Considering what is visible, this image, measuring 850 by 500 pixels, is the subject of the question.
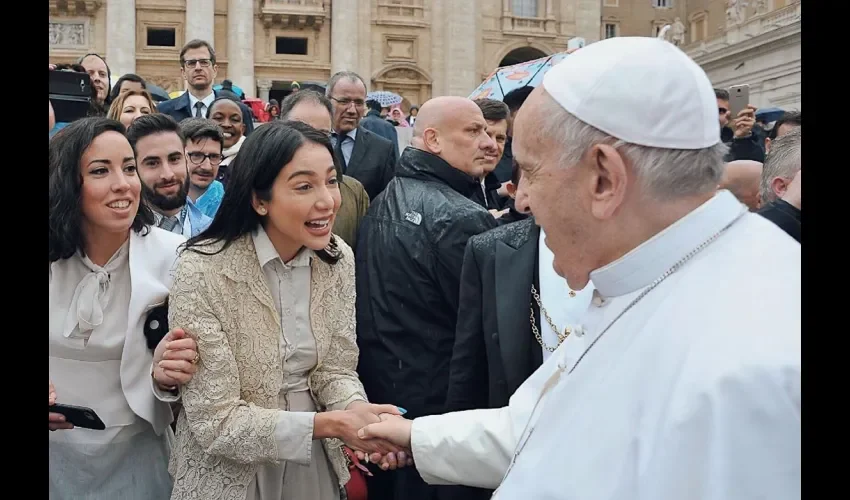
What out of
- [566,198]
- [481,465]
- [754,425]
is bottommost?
[481,465]

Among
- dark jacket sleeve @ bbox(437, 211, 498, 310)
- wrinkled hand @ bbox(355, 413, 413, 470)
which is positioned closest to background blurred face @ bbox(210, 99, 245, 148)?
dark jacket sleeve @ bbox(437, 211, 498, 310)

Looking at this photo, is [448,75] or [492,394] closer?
[492,394]

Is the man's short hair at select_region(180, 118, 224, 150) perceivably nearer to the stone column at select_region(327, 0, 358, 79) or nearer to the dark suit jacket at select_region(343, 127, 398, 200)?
the dark suit jacket at select_region(343, 127, 398, 200)

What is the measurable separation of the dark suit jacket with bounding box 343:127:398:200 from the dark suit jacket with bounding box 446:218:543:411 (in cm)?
299

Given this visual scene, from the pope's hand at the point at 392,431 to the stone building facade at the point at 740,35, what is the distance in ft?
61.2

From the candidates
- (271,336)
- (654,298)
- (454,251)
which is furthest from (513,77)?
(654,298)

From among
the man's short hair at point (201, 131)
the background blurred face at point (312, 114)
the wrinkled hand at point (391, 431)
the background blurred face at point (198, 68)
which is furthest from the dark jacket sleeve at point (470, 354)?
the background blurred face at point (198, 68)

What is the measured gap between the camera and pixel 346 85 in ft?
23.0

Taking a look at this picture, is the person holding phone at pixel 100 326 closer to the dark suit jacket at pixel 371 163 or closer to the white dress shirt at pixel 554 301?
the white dress shirt at pixel 554 301

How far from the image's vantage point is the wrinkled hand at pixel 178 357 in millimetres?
2703

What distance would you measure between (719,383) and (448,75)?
34.6m

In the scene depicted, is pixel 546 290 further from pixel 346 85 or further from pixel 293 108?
pixel 346 85
